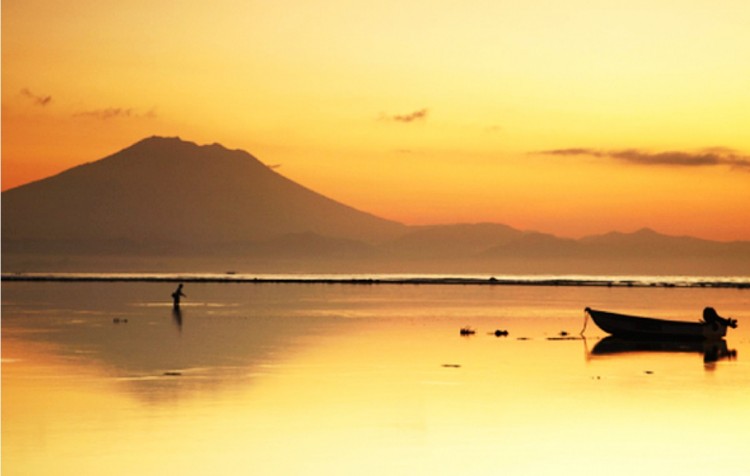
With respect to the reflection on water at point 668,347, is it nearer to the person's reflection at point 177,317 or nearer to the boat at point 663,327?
the boat at point 663,327

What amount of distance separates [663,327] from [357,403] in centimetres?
2292

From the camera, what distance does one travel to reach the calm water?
19.6 meters

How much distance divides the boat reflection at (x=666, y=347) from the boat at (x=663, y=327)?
9.1 inches

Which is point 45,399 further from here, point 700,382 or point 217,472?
point 700,382

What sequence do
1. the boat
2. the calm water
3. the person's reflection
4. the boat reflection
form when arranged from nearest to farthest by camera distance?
the calm water, the boat reflection, the boat, the person's reflection

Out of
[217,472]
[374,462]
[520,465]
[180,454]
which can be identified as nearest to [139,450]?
[180,454]

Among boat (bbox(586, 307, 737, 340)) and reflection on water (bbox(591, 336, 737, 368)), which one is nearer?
reflection on water (bbox(591, 336, 737, 368))

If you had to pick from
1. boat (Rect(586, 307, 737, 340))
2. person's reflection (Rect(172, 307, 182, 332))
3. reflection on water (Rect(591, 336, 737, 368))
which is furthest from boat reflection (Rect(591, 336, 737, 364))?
person's reflection (Rect(172, 307, 182, 332))

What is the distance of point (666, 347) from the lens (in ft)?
143

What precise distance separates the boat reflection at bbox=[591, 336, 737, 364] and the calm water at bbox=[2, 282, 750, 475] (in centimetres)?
49

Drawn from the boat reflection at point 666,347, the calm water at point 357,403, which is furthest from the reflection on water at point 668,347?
the calm water at point 357,403

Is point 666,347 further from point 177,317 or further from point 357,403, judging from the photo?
point 177,317

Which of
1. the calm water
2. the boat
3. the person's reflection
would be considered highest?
the person's reflection

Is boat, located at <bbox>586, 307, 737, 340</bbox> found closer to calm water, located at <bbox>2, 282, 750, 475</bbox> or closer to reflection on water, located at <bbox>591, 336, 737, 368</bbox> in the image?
reflection on water, located at <bbox>591, 336, 737, 368</bbox>
